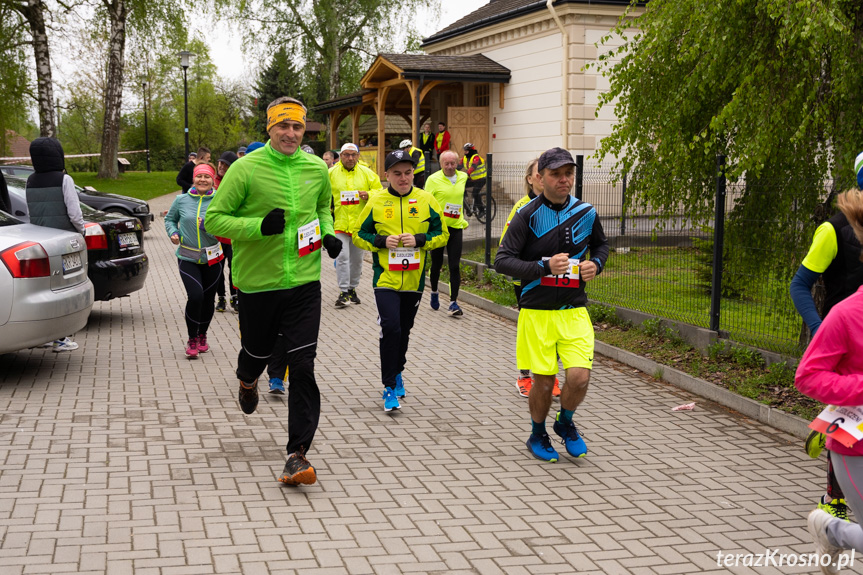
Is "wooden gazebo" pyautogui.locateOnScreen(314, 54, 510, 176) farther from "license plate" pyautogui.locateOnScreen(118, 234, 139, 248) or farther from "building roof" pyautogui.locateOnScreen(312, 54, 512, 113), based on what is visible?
"license plate" pyautogui.locateOnScreen(118, 234, 139, 248)

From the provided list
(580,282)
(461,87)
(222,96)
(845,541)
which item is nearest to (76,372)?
(580,282)

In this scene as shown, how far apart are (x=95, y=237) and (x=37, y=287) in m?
2.86

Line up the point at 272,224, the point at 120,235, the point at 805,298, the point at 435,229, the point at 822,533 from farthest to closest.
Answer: the point at 120,235 → the point at 435,229 → the point at 272,224 → the point at 805,298 → the point at 822,533

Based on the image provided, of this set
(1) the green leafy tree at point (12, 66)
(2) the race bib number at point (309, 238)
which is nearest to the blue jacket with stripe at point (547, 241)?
(2) the race bib number at point (309, 238)

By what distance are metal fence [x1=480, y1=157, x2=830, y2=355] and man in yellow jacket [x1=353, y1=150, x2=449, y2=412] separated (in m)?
2.89

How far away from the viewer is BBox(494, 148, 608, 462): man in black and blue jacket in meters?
5.71

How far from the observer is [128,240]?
10.8 m

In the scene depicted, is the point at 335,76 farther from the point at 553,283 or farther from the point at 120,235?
the point at 553,283

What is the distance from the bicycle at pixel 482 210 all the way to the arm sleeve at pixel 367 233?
7.04m

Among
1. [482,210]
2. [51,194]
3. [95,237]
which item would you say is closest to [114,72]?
[482,210]

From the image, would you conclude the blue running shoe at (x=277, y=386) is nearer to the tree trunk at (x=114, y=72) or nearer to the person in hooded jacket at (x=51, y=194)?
the person in hooded jacket at (x=51, y=194)

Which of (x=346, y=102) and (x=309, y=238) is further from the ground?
(x=346, y=102)

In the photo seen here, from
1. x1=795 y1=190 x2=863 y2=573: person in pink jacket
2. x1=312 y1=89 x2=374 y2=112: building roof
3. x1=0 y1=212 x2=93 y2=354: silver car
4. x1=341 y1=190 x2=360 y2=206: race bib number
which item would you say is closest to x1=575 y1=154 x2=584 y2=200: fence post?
x1=341 y1=190 x2=360 y2=206: race bib number

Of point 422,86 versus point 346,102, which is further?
point 346,102
